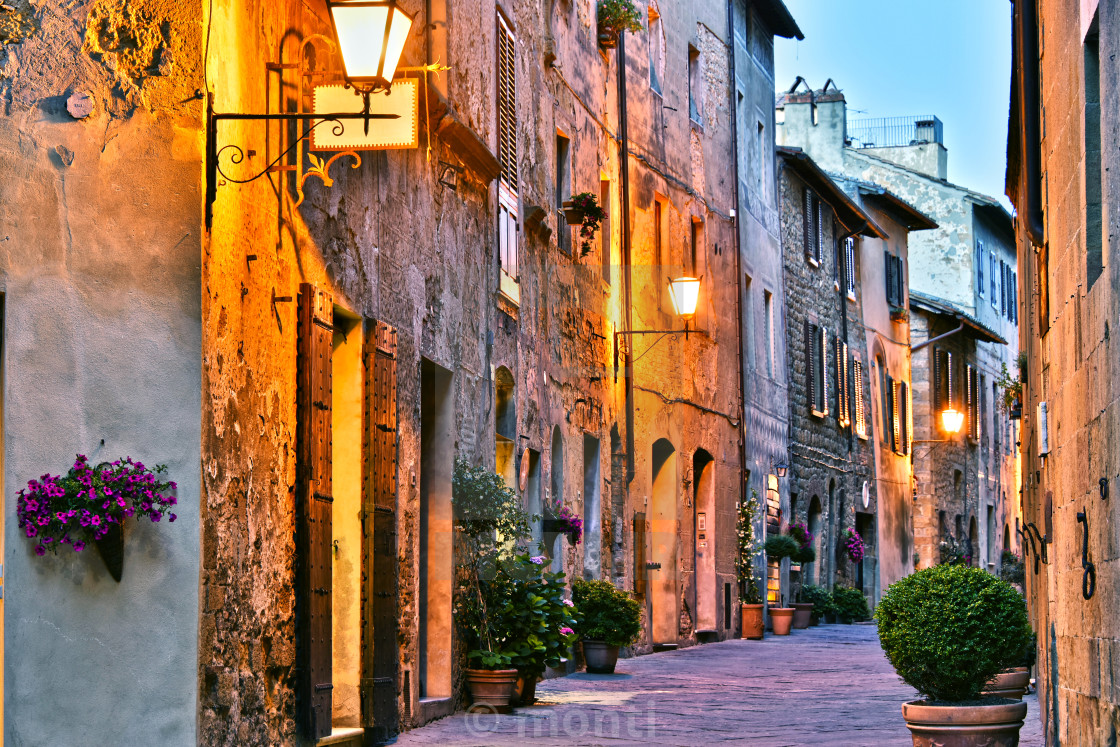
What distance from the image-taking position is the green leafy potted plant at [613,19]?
16016 mm

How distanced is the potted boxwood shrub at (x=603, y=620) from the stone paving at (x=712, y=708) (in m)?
0.27

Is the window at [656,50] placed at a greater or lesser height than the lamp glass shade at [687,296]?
greater

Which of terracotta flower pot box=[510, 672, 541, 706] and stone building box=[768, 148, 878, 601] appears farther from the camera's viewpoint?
stone building box=[768, 148, 878, 601]

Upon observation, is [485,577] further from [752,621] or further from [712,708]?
[752,621]

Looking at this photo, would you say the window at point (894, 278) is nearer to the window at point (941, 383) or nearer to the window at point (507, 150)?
the window at point (941, 383)

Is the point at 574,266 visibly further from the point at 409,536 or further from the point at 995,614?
the point at 995,614

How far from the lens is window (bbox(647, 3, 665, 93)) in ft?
59.8

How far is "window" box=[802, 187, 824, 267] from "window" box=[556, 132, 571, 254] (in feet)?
36.6

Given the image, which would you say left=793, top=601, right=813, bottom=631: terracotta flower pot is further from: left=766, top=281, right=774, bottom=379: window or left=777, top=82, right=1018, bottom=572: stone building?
left=777, top=82, right=1018, bottom=572: stone building

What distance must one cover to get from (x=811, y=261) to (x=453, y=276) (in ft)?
51.4

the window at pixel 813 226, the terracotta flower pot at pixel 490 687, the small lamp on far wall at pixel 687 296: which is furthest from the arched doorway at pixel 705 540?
the terracotta flower pot at pixel 490 687

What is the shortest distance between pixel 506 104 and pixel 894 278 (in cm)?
1973

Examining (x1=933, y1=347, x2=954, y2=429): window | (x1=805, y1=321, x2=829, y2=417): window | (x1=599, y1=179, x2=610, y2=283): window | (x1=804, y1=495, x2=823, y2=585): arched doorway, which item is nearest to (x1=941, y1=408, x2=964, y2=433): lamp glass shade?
(x1=805, y1=321, x2=829, y2=417): window

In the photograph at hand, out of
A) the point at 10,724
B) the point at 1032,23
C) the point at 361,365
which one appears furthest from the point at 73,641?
the point at 1032,23
